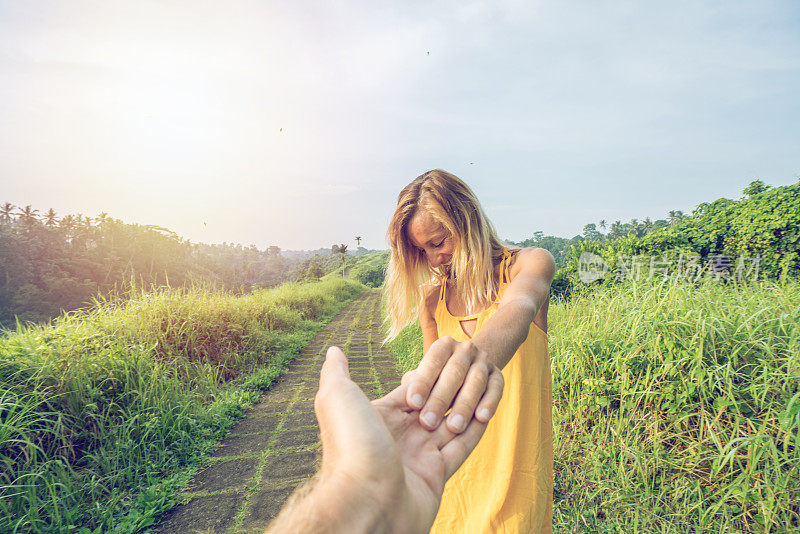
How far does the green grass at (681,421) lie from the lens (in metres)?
1.85

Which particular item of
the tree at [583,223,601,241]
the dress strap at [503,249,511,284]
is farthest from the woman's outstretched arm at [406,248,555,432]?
the tree at [583,223,601,241]

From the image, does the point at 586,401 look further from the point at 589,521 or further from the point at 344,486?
the point at 344,486

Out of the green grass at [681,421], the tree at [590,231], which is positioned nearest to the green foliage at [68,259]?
the green grass at [681,421]

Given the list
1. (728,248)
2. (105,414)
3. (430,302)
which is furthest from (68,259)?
(728,248)

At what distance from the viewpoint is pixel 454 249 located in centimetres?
153

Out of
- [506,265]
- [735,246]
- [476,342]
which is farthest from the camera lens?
[735,246]

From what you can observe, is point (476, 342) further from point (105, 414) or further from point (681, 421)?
point (105, 414)

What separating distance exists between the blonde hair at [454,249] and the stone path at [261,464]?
166cm

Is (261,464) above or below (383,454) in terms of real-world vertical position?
below

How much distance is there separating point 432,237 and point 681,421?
2.18 meters

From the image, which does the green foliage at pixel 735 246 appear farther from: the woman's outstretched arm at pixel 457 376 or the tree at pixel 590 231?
the tree at pixel 590 231

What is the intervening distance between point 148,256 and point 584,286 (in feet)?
97.8

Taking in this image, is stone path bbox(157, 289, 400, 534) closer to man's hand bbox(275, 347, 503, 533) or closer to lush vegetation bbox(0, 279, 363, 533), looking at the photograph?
lush vegetation bbox(0, 279, 363, 533)

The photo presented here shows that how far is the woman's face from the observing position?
1520 millimetres
